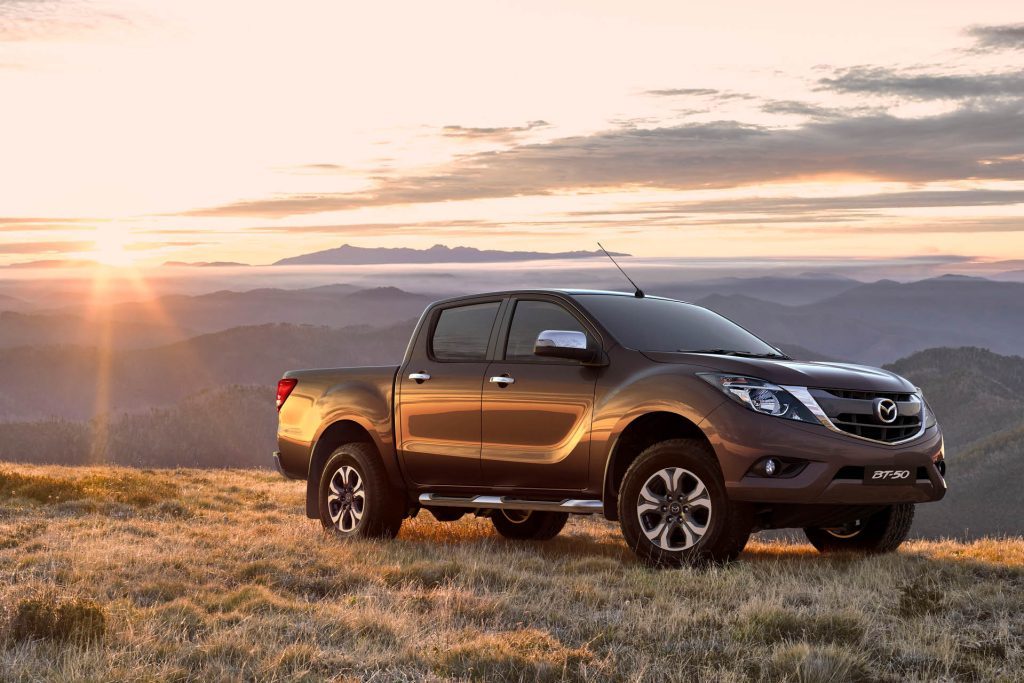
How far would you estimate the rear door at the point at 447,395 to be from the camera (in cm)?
985

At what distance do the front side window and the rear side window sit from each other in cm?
25

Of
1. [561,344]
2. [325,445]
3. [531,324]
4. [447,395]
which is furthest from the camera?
[325,445]

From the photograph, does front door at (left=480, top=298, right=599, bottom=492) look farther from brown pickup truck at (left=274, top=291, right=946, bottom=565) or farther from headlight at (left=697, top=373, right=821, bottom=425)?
headlight at (left=697, top=373, right=821, bottom=425)

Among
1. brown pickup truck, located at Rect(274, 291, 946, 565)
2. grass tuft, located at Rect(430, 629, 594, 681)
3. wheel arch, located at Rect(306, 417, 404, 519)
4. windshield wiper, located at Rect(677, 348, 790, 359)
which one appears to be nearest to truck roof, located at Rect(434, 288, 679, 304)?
brown pickup truck, located at Rect(274, 291, 946, 565)

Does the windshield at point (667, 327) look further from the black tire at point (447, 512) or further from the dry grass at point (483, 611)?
the black tire at point (447, 512)

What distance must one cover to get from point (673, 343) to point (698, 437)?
891mm

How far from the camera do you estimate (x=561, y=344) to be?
344 inches

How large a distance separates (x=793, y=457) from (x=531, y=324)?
249cm

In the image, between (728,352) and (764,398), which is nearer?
(764,398)

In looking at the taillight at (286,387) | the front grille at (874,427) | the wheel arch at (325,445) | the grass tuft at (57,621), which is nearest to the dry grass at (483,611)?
the grass tuft at (57,621)

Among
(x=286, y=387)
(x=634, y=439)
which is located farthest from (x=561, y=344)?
(x=286, y=387)

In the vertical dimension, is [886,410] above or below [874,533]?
above

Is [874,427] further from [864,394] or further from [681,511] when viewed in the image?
[681,511]

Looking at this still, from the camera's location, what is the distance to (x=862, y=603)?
7.25 m
